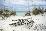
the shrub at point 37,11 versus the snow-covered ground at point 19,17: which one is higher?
the shrub at point 37,11

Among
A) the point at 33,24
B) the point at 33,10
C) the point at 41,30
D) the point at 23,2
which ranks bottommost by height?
the point at 41,30

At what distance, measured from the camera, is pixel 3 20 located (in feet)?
4.95

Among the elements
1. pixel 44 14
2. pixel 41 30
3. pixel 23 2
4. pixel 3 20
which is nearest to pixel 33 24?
pixel 41 30

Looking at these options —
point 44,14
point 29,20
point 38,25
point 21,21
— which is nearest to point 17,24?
point 21,21

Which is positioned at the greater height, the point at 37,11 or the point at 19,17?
the point at 37,11

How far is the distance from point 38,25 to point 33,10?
0.29 metres

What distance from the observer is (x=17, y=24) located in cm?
151

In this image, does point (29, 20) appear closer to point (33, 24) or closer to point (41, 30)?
point (33, 24)

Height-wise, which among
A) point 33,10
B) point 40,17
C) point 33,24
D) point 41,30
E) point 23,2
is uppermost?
point 23,2

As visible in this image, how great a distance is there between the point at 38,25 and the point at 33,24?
0.31ft

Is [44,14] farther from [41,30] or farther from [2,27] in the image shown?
[2,27]

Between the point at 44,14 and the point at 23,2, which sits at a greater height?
the point at 23,2

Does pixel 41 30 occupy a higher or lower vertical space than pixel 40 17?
lower

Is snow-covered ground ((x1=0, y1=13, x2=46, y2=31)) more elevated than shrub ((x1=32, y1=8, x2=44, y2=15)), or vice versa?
shrub ((x1=32, y1=8, x2=44, y2=15))
